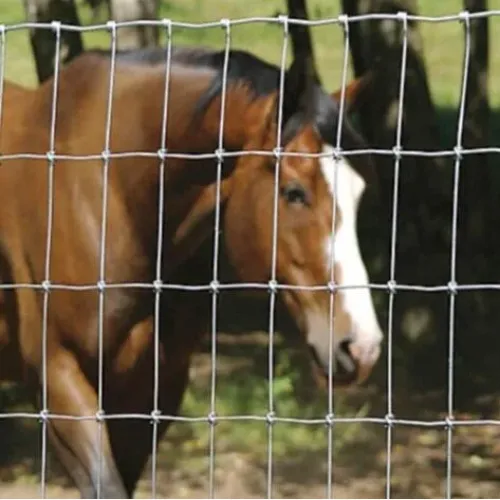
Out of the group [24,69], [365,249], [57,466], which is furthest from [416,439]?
[24,69]

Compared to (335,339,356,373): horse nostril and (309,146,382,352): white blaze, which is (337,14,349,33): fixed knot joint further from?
(335,339,356,373): horse nostril

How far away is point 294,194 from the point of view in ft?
6.10

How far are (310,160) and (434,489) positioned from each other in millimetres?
845

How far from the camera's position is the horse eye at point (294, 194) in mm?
1847

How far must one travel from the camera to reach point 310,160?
1.84 metres

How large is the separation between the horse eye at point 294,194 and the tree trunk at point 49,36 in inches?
22.6

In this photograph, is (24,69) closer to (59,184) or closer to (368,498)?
(59,184)

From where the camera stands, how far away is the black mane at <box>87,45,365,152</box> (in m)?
1.86

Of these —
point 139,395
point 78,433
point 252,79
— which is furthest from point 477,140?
point 78,433

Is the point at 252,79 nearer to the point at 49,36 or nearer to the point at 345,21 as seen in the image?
the point at 345,21

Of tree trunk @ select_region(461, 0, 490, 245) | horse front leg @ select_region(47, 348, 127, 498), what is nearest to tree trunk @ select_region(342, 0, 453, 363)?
tree trunk @ select_region(461, 0, 490, 245)

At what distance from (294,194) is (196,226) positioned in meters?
0.18

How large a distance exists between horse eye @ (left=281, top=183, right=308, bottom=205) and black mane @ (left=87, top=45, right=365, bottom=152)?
65mm

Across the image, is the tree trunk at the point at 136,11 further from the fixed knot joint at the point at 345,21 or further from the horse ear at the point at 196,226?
the fixed knot joint at the point at 345,21
